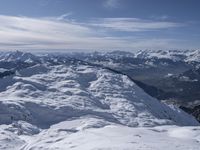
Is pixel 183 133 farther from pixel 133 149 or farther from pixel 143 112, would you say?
pixel 143 112

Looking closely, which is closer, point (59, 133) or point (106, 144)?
point (106, 144)

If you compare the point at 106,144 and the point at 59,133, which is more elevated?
the point at 106,144

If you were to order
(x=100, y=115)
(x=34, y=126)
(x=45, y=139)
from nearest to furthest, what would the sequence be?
(x=45, y=139)
(x=34, y=126)
(x=100, y=115)

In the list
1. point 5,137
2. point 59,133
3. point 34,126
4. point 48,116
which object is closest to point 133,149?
point 59,133

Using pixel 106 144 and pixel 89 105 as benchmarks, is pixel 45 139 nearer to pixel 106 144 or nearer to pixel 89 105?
pixel 106 144

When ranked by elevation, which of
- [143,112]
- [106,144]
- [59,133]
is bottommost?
[143,112]

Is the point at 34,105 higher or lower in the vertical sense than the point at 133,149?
lower

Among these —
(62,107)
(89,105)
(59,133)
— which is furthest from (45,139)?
(89,105)

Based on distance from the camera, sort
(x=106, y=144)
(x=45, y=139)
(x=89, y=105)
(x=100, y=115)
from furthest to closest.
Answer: (x=89, y=105) → (x=100, y=115) → (x=45, y=139) → (x=106, y=144)

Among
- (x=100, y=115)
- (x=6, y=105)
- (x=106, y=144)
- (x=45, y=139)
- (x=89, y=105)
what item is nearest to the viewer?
(x=106, y=144)
